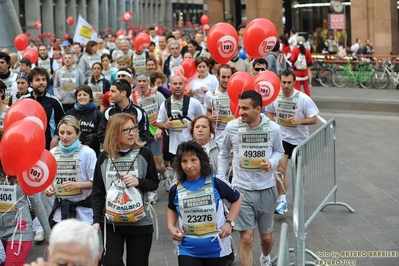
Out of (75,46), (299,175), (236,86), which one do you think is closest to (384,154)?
(236,86)

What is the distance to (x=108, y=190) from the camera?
6844 millimetres

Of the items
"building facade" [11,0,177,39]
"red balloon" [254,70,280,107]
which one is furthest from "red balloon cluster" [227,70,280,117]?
"building facade" [11,0,177,39]

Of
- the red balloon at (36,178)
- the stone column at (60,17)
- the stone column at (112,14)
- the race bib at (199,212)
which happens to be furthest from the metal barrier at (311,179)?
the stone column at (112,14)

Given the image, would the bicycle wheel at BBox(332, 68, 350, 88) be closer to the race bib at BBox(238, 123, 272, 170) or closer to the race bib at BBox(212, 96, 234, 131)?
the race bib at BBox(212, 96, 234, 131)

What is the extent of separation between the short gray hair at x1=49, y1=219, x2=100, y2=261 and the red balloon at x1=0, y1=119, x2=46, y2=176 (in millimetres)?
3199

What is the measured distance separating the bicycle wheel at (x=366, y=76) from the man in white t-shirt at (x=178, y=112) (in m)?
16.1

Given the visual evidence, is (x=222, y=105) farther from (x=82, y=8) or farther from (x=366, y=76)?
(x=82, y=8)

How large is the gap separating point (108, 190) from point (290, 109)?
4275 mm

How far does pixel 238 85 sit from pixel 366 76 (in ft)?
57.1

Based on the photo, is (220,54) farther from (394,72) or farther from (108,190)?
(394,72)

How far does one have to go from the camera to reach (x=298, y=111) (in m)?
10.6

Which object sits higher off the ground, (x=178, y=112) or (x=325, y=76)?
(x=325, y=76)

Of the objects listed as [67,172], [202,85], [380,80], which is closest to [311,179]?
[67,172]

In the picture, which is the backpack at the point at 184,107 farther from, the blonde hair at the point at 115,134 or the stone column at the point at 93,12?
the stone column at the point at 93,12
